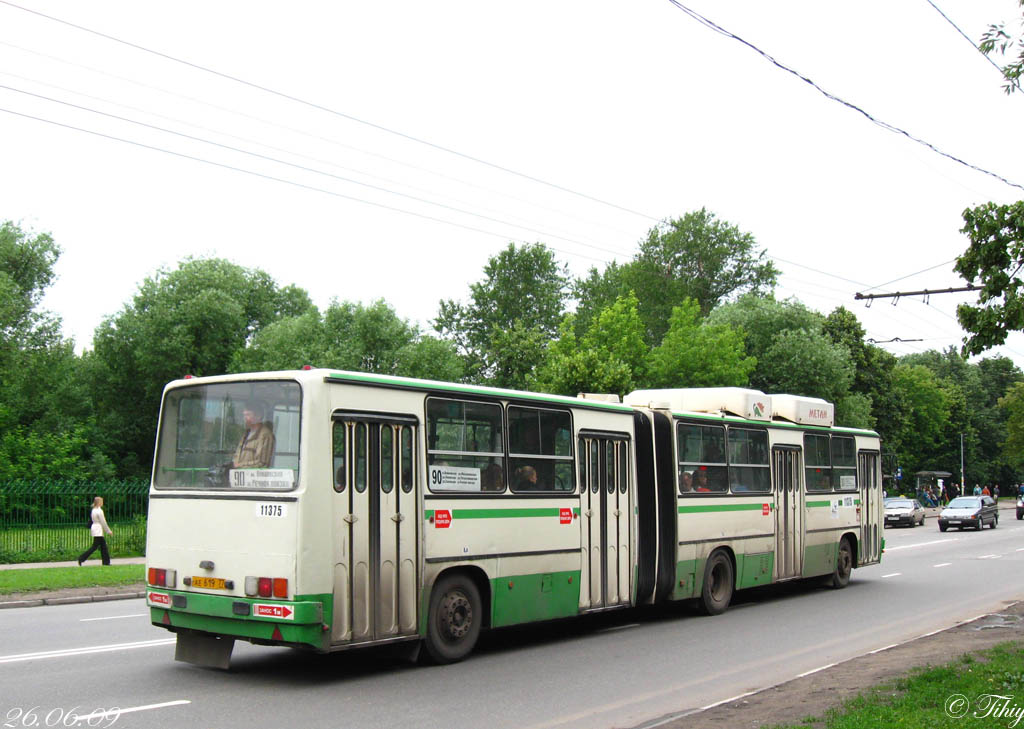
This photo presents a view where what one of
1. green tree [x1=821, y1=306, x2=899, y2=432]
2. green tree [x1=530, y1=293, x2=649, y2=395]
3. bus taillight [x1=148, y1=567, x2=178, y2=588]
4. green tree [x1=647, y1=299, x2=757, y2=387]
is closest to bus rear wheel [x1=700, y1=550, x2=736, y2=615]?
bus taillight [x1=148, y1=567, x2=178, y2=588]

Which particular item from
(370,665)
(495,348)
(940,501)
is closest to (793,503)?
(370,665)

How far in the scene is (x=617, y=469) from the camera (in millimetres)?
14094

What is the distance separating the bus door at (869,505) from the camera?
21.2m

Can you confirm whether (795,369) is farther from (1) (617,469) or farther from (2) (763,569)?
(1) (617,469)

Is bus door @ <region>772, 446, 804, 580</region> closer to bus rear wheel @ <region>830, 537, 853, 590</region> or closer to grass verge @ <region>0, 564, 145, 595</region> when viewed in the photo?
bus rear wheel @ <region>830, 537, 853, 590</region>

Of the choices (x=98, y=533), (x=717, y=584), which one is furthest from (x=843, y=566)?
(x=98, y=533)

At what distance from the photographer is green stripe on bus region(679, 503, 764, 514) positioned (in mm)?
15305

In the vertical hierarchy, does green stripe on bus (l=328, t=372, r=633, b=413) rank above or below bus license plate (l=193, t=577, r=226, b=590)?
above

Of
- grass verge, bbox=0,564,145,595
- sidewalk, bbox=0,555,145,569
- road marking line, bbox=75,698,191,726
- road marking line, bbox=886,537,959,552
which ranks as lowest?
road marking line, bbox=886,537,959,552

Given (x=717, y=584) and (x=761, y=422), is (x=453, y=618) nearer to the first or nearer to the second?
(x=717, y=584)


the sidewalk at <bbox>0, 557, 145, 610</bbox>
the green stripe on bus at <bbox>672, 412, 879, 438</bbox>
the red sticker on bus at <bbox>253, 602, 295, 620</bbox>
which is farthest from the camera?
the sidewalk at <bbox>0, 557, 145, 610</bbox>

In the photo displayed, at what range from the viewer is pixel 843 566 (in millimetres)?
20469

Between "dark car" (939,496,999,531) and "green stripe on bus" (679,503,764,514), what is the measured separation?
31799 mm

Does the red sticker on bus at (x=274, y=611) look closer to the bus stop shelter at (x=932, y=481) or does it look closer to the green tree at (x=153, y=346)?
the green tree at (x=153, y=346)
